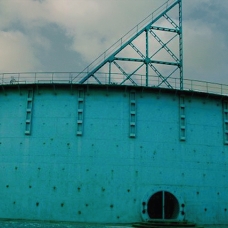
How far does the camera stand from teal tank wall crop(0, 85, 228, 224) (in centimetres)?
2083

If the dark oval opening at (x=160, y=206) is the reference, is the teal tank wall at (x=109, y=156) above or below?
above

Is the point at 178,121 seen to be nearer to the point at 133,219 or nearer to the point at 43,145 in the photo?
the point at 133,219

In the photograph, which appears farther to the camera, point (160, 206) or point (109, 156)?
point (160, 206)

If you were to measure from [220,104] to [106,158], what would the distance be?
818cm

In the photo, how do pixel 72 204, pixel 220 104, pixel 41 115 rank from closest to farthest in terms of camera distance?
pixel 72 204 < pixel 41 115 < pixel 220 104

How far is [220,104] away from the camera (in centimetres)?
2411

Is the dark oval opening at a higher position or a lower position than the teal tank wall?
lower

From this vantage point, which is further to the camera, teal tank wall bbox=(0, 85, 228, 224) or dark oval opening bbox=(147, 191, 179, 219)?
dark oval opening bbox=(147, 191, 179, 219)

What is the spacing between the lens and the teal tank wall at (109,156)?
68.3ft

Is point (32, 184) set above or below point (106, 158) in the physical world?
below

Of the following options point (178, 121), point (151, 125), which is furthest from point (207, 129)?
point (151, 125)

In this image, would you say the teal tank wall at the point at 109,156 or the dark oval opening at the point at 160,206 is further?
the dark oval opening at the point at 160,206

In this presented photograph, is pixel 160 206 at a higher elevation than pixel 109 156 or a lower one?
lower

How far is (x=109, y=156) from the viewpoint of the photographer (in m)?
21.4
